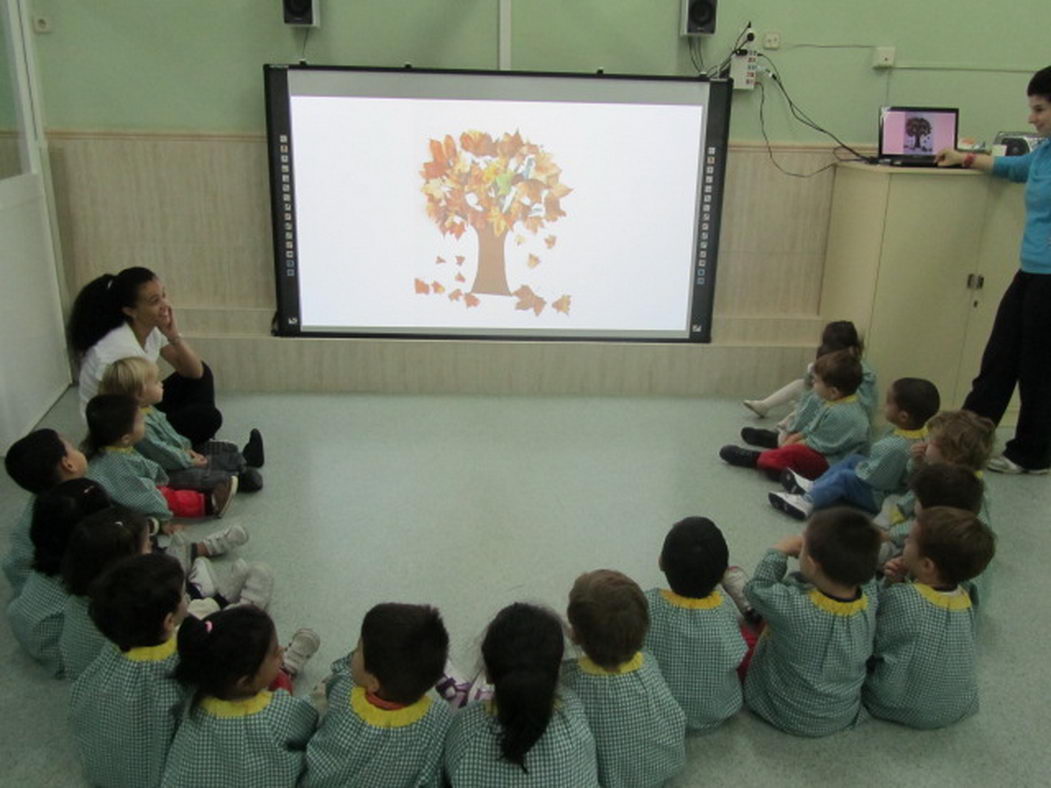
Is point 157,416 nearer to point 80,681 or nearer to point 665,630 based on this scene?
point 80,681

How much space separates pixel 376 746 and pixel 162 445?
1.65 meters

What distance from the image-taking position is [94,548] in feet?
6.41

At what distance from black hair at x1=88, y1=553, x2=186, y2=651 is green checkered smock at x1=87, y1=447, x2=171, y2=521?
0.81 m

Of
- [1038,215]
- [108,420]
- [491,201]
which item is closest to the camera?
[108,420]

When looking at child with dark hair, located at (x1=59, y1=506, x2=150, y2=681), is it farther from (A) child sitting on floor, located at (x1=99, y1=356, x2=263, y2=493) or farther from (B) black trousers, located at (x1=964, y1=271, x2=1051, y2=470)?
(B) black trousers, located at (x1=964, y1=271, x2=1051, y2=470)

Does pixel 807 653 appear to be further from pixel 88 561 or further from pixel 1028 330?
pixel 1028 330

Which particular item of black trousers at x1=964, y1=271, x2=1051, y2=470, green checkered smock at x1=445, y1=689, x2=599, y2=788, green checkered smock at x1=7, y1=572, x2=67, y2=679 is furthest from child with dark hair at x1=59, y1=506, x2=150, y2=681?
black trousers at x1=964, y1=271, x2=1051, y2=470

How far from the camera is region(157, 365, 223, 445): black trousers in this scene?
11.1ft

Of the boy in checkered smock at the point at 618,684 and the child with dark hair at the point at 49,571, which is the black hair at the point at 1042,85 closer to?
the boy in checkered smock at the point at 618,684

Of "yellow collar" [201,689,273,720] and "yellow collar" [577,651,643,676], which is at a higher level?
"yellow collar" [577,651,643,676]

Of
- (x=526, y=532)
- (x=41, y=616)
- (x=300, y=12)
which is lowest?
(x=526, y=532)

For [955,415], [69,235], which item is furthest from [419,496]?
[69,235]

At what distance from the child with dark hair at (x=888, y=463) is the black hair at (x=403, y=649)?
169cm

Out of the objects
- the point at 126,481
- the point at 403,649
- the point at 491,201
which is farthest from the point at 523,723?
the point at 491,201
